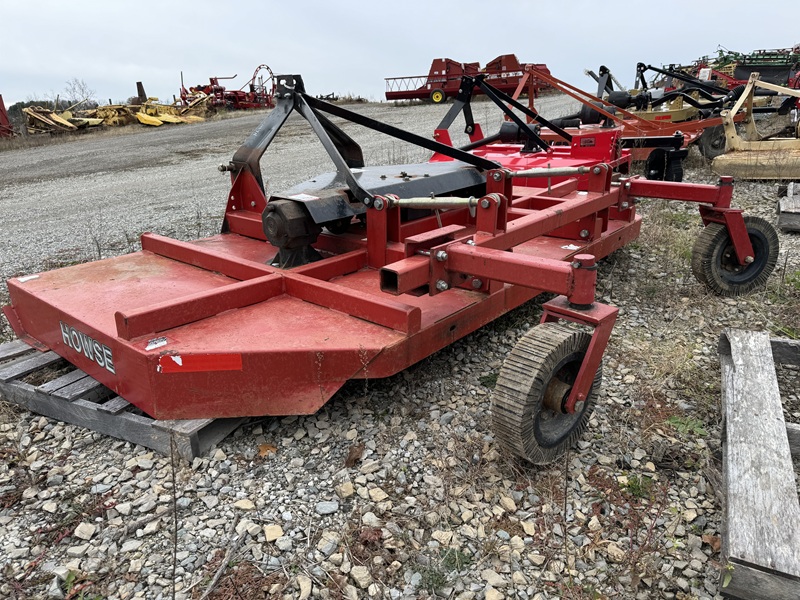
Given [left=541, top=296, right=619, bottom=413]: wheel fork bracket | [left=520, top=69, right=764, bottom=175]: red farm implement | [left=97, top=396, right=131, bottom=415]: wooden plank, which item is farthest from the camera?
[left=520, top=69, right=764, bottom=175]: red farm implement

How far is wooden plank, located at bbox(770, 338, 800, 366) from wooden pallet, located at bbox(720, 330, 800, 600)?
18 cm

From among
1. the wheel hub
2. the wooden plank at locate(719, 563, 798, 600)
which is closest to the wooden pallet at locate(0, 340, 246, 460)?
the wheel hub

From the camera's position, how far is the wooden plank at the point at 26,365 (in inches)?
117

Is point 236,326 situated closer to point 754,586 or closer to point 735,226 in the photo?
point 754,586

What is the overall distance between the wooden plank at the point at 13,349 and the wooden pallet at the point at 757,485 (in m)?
3.30

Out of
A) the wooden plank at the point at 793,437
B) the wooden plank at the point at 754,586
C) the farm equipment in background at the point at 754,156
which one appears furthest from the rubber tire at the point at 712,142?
the wooden plank at the point at 754,586

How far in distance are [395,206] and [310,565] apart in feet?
5.99

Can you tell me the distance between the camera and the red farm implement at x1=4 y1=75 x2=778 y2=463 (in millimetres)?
2402

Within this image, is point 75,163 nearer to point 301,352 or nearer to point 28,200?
point 28,200

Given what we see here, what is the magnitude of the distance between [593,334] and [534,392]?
1.18 ft

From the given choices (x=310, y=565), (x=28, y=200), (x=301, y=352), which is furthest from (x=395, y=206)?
(x=28, y=200)

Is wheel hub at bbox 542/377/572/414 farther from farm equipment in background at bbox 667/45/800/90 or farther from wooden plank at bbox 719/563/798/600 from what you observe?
farm equipment in background at bbox 667/45/800/90

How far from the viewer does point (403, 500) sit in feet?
7.56

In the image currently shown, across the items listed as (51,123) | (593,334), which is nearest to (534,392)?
(593,334)
